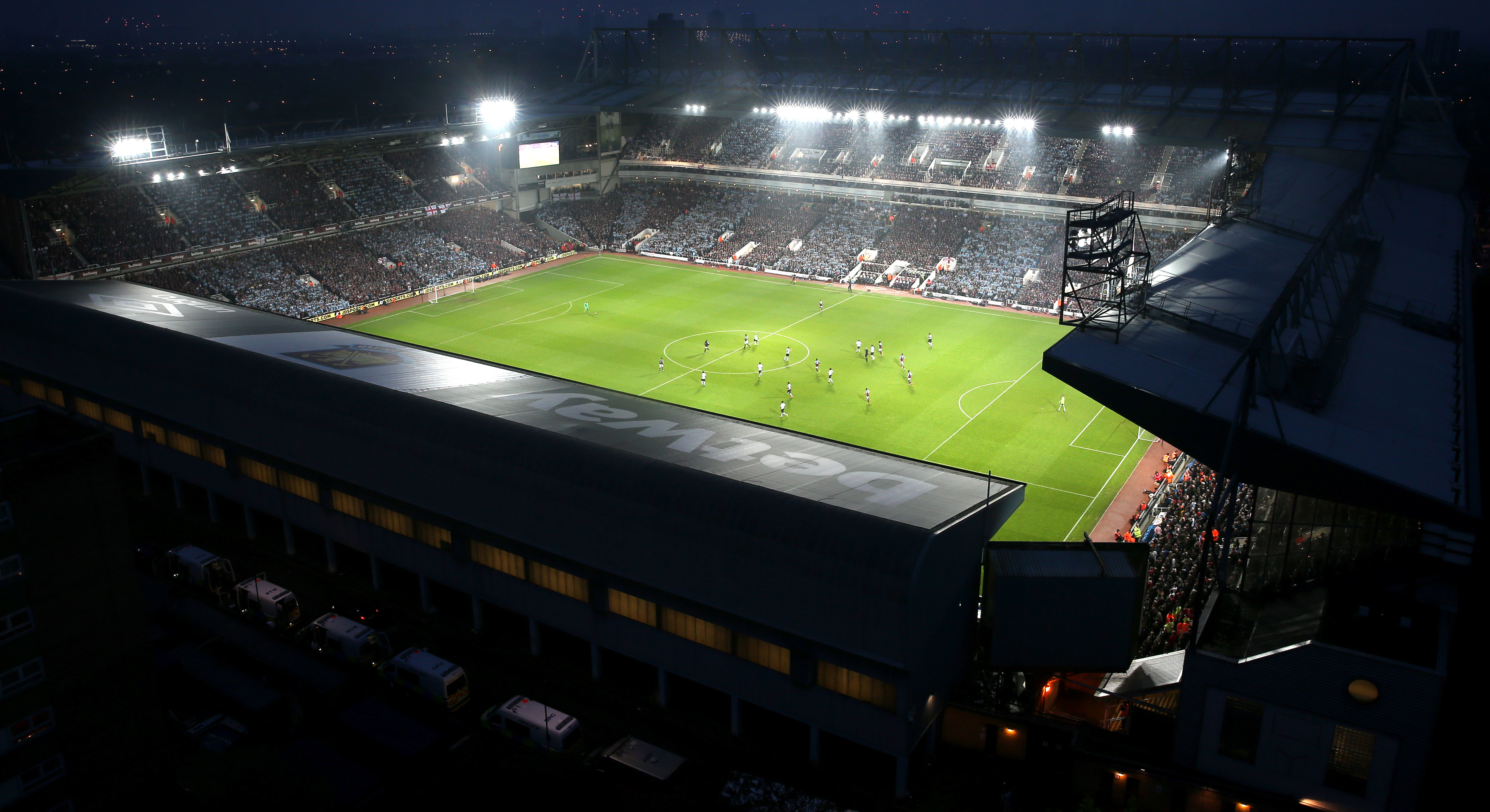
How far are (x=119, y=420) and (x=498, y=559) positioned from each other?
58.6 ft

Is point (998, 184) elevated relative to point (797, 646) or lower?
elevated

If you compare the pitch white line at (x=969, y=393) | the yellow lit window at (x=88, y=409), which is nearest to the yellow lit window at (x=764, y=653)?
the yellow lit window at (x=88, y=409)

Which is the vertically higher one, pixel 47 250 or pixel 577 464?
pixel 47 250

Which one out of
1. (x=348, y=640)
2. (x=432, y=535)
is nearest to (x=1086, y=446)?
(x=432, y=535)

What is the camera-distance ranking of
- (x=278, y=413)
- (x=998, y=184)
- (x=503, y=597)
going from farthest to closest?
1. (x=998, y=184)
2. (x=278, y=413)
3. (x=503, y=597)

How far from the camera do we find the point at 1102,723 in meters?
22.0

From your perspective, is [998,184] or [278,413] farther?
[998,184]

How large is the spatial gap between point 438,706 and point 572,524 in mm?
5431

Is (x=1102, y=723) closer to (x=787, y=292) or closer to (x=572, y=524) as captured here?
(x=572, y=524)

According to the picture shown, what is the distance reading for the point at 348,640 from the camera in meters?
25.4

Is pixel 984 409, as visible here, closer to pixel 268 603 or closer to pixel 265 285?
pixel 268 603

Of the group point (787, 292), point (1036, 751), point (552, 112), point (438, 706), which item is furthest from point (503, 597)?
point (552, 112)

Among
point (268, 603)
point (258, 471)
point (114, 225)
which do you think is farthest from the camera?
point (114, 225)

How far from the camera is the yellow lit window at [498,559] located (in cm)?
2506
